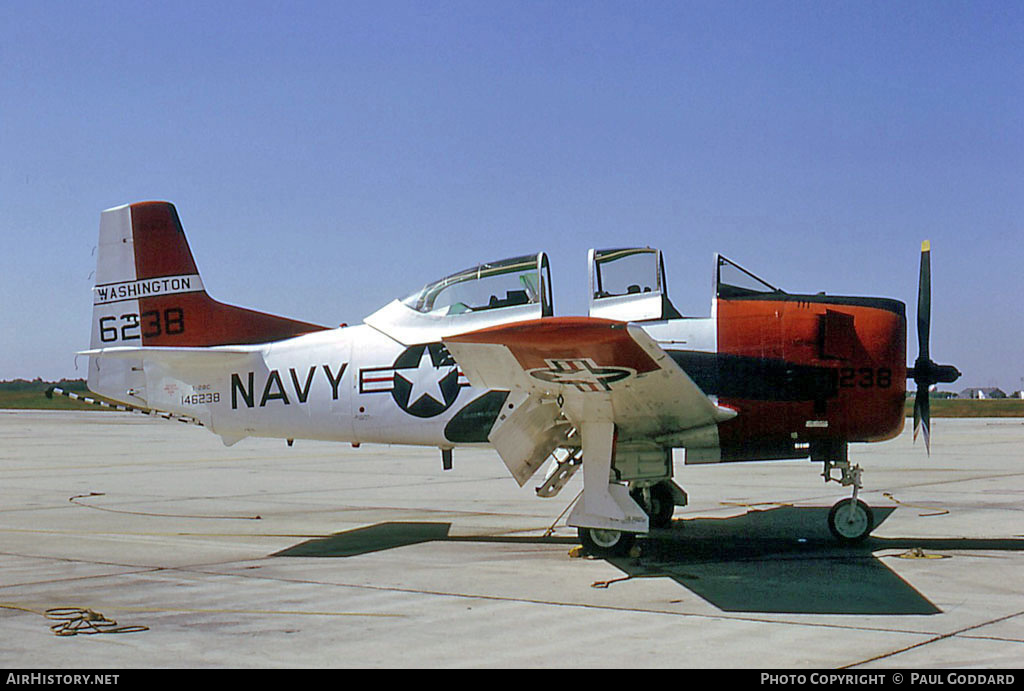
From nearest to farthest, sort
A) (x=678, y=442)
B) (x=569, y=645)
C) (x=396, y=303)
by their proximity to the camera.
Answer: (x=569, y=645), (x=678, y=442), (x=396, y=303)

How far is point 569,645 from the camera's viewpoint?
6.06m

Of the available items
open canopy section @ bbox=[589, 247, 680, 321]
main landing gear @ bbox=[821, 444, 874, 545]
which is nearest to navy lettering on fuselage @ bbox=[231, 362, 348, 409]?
open canopy section @ bbox=[589, 247, 680, 321]

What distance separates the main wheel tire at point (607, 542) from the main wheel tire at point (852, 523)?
226 centimetres

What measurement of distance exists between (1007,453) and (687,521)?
16.5 meters

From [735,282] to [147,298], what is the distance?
7283mm

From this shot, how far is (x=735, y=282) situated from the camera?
32.3 feet

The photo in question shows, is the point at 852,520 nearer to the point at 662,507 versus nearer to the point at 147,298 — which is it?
the point at 662,507

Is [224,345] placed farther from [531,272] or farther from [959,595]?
[959,595]

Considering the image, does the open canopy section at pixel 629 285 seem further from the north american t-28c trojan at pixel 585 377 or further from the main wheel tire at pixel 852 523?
the main wheel tire at pixel 852 523

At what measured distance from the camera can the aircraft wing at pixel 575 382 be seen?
744 cm

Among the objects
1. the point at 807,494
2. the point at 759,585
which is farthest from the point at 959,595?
the point at 807,494

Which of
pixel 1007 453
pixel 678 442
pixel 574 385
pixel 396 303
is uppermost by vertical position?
pixel 396 303

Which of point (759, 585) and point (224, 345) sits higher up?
point (224, 345)
